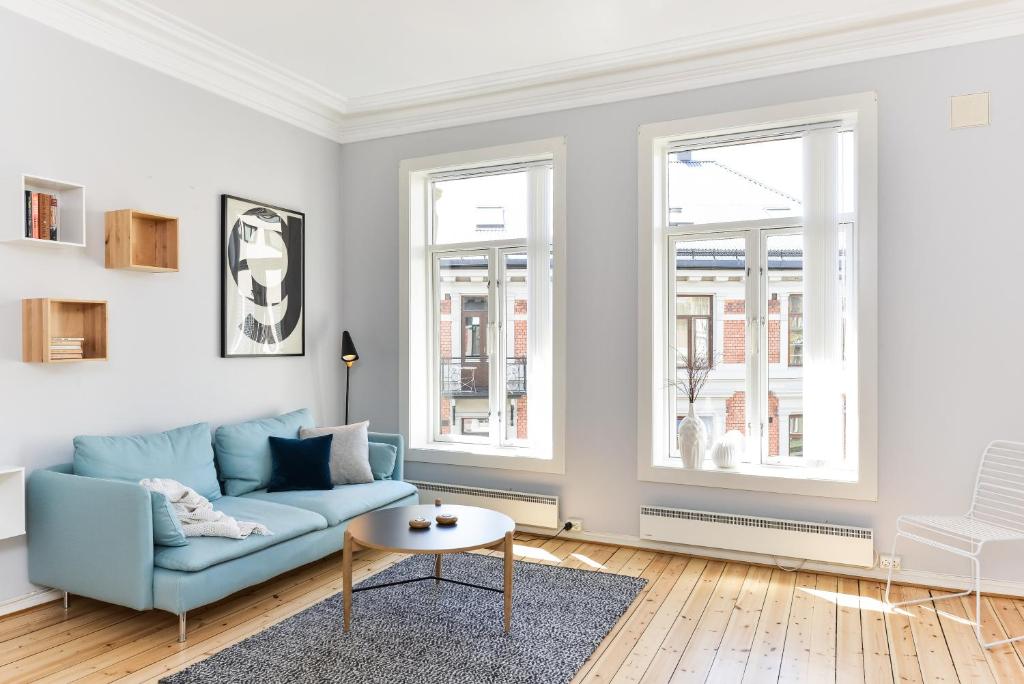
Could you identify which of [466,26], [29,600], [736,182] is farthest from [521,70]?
[29,600]

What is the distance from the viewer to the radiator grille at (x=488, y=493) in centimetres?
458

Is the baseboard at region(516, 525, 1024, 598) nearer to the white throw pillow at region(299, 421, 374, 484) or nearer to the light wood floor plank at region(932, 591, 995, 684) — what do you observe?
the light wood floor plank at region(932, 591, 995, 684)

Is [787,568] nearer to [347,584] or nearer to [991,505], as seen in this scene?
[991,505]

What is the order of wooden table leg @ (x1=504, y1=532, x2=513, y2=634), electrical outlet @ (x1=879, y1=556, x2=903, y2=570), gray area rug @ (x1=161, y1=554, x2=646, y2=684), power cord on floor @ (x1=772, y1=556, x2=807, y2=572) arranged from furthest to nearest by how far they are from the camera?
power cord on floor @ (x1=772, y1=556, x2=807, y2=572)
electrical outlet @ (x1=879, y1=556, x2=903, y2=570)
wooden table leg @ (x1=504, y1=532, x2=513, y2=634)
gray area rug @ (x1=161, y1=554, x2=646, y2=684)

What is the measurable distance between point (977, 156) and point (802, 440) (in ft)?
5.74

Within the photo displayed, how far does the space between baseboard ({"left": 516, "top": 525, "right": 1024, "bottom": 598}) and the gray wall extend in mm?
58

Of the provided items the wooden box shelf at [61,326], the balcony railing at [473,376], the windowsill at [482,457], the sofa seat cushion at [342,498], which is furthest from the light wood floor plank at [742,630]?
the wooden box shelf at [61,326]

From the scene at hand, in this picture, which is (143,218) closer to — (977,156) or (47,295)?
(47,295)


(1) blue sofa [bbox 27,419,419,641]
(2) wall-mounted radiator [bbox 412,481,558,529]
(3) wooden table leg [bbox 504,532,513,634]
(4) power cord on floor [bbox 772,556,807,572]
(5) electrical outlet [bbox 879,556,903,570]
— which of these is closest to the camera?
(1) blue sofa [bbox 27,419,419,641]

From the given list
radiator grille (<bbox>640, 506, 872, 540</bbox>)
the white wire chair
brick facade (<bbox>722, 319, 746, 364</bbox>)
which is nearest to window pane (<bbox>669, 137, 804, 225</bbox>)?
brick facade (<bbox>722, 319, 746, 364</bbox>)

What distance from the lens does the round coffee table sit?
2998 millimetres

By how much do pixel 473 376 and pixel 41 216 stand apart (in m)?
2.78

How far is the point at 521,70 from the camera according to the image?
4.50 meters

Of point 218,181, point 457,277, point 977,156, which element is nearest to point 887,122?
point 977,156
